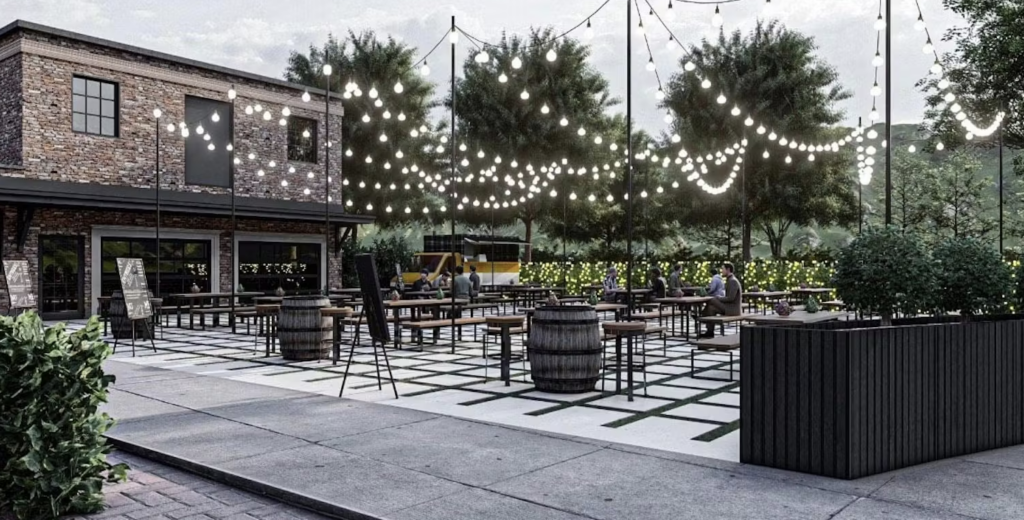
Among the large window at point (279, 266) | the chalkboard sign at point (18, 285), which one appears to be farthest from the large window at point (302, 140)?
the chalkboard sign at point (18, 285)

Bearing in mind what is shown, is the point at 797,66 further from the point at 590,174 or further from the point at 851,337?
the point at 851,337

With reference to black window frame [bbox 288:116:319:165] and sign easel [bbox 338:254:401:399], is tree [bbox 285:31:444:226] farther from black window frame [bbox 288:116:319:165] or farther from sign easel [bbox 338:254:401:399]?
sign easel [bbox 338:254:401:399]

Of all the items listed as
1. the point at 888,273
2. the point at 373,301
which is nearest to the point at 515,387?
the point at 373,301

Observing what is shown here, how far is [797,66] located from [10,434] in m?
41.8

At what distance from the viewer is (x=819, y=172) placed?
39.2 m

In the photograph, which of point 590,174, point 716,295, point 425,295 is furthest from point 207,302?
point 590,174

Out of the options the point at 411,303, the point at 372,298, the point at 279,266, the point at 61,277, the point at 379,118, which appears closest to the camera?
the point at 372,298

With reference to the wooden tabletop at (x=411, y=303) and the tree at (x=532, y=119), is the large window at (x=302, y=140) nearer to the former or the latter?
the wooden tabletop at (x=411, y=303)

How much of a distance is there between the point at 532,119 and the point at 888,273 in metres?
38.9

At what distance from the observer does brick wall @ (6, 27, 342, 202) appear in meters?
20.0

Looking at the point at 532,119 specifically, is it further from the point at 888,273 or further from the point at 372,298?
the point at 888,273

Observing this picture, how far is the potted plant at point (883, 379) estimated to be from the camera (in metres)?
4.67

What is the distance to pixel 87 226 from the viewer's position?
2008cm

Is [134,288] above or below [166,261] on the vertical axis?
below
